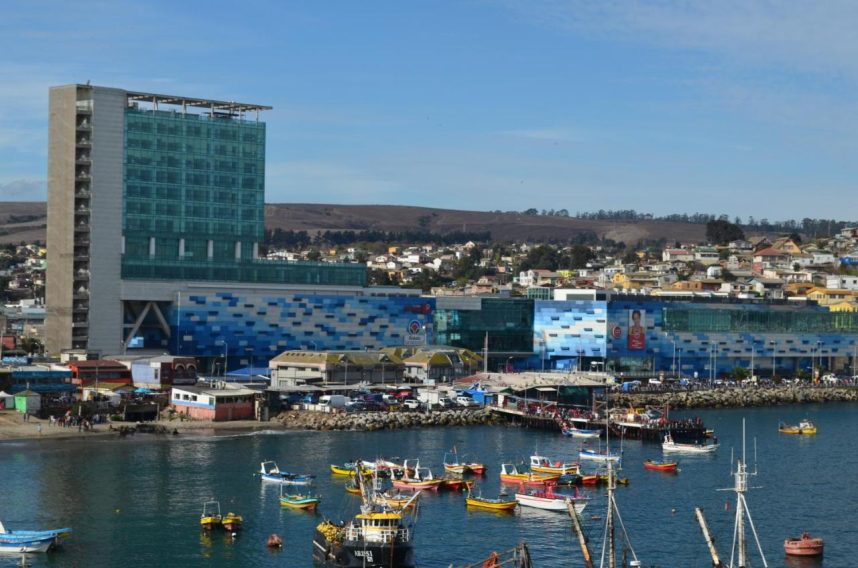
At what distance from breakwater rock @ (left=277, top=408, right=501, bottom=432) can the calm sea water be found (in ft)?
7.09

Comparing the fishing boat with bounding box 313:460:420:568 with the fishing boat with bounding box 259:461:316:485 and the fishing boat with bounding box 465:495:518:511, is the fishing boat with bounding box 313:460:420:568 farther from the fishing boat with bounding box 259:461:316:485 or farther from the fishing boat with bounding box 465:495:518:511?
the fishing boat with bounding box 259:461:316:485

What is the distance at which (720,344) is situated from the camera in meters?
119

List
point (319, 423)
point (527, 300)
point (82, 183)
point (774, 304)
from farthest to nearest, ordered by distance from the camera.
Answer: point (774, 304), point (527, 300), point (82, 183), point (319, 423)

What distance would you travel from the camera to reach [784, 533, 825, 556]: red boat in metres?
48.0

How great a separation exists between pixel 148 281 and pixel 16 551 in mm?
50584

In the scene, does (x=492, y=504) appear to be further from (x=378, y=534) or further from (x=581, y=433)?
(x=581, y=433)

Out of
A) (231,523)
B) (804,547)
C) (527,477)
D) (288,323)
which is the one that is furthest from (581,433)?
(231,523)

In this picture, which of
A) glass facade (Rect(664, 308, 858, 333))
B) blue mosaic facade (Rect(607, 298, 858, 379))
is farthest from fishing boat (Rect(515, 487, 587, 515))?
glass facade (Rect(664, 308, 858, 333))

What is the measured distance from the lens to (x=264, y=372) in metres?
95.0

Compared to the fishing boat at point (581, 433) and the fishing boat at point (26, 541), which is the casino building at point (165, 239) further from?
the fishing boat at point (26, 541)

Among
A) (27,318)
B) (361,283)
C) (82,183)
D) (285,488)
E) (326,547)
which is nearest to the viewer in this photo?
(326,547)

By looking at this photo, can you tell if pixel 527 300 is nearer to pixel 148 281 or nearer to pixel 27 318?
pixel 148 281

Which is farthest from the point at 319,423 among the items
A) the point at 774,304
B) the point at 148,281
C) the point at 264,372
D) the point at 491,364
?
the point at 774,304

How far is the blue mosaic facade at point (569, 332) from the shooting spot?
112438 mm
